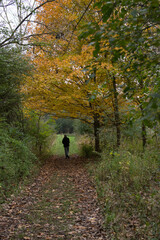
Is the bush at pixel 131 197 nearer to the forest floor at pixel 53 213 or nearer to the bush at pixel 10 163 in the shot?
the forest floor at pixel 53 213

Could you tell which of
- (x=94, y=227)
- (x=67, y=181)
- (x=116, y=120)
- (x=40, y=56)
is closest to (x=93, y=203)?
(x=94, y=227)

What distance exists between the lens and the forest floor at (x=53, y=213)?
4.35 m

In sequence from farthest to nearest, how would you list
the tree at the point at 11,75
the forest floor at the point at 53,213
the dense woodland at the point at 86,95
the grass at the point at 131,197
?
the tree at the point at 11,75 → the forest floor at the point at 53,213 → the grass at the point at 131,197 → the dense woodland at the point at 86,95

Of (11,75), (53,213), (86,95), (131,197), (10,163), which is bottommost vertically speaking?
(53,213)

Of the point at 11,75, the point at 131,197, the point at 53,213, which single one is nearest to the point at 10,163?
the point at 53,213

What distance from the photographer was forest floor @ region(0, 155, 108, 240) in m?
4.35

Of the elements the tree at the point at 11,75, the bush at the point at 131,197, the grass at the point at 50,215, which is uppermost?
the tree at the point at 11,75

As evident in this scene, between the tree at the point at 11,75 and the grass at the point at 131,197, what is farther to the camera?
the tree at the point at 11,75

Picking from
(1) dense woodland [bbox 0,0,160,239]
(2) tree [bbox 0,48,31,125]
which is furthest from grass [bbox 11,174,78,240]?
(2) tree [bbox 0,48,31,125]

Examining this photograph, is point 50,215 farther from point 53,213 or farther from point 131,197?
point 131,197

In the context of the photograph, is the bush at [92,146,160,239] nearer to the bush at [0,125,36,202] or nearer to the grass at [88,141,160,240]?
the grass at [88,141,160,240]

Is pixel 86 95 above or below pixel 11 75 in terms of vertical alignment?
below

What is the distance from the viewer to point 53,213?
547 centimetres

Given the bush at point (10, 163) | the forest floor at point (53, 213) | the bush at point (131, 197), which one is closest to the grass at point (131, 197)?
the bush at point (131, 197)
